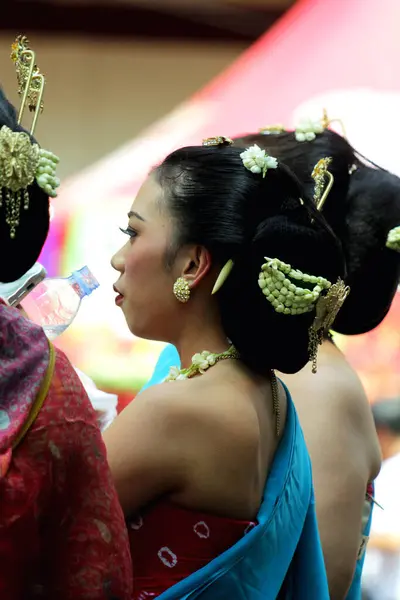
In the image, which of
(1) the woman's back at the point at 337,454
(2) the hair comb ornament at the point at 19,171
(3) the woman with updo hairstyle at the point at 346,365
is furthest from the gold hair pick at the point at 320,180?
(2) the hair comb ornament at the point at 19,171

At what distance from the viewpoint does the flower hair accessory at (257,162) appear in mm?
1259

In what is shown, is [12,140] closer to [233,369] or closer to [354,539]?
[233,369]

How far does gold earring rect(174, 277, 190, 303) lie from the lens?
1261mm

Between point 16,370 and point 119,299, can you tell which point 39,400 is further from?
point 119,299

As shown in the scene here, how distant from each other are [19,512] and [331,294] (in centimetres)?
57

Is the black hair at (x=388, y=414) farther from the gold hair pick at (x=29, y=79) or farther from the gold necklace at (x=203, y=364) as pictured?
the gold hair pick at (x=29, y=79)

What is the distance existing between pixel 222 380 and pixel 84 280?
35 cm

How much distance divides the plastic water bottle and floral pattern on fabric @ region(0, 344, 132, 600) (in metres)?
0.60

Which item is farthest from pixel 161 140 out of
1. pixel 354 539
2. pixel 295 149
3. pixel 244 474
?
pixel 244 474

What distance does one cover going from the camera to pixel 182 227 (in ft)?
4.19

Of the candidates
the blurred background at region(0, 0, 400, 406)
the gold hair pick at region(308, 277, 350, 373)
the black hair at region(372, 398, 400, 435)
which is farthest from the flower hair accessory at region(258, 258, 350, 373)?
the black hair at region(372, 398, 400, 435)

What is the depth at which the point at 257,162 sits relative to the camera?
1260 millimetres

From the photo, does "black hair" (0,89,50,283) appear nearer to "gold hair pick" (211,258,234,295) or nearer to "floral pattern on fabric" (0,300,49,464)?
"floral pattern on fabric" (0,300,49,464)

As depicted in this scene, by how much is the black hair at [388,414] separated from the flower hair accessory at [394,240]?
4.05ft
